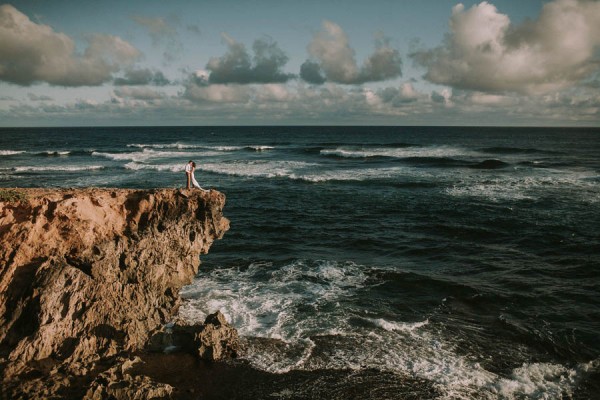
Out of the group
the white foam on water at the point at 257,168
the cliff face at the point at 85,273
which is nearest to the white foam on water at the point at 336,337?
the cliff face at the point at 85,273

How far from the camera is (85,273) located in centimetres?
1020

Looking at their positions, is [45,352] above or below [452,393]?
above

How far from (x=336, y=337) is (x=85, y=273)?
7314 millimetres

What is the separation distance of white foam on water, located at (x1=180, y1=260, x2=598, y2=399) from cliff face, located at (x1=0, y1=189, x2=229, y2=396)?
7.77 ft

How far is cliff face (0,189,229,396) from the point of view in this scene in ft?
30.4

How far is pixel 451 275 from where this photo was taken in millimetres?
16859

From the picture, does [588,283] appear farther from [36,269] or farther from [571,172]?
[571,172]

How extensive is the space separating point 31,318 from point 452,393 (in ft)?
33.9

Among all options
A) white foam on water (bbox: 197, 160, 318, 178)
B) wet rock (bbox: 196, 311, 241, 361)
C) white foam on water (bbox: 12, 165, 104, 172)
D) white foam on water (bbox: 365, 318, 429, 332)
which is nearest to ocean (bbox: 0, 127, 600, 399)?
white foam on water (bbox: 365, 318, 429, 332)

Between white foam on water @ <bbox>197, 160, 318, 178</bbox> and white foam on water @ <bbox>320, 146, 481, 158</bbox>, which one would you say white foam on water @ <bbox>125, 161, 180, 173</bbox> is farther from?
white foam on water @ <bbox>320, 146, 481, 158</bbox>

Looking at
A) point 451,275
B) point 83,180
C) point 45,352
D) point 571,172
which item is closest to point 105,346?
point 45,352

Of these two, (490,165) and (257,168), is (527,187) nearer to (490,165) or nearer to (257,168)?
(490,165)

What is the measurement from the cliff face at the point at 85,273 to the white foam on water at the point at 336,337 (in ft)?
7.77

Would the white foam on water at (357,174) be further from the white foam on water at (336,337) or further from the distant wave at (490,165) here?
the white foam on water at (336,337)
